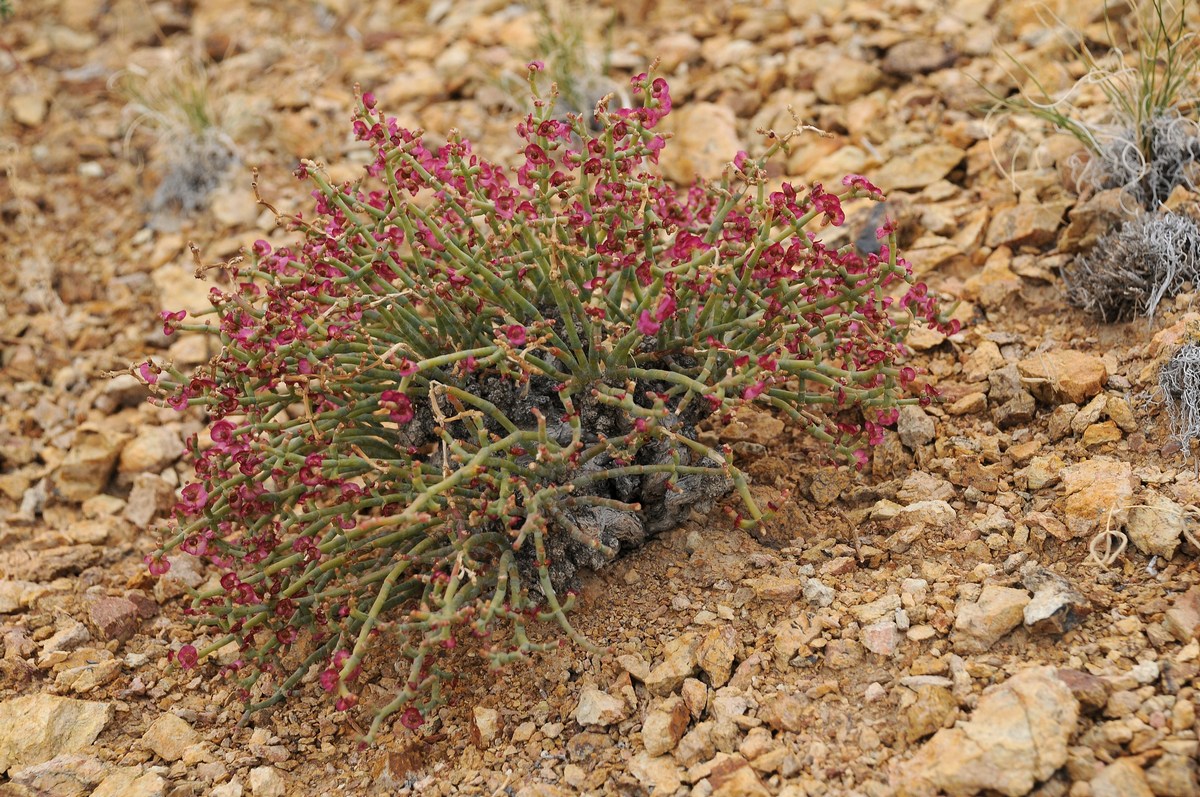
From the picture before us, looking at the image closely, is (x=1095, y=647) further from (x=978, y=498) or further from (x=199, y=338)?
(x=199, y=338)

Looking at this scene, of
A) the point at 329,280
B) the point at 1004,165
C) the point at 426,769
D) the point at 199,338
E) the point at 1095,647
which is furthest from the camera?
the point at 199,338

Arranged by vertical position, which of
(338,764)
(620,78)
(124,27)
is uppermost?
(124,27)

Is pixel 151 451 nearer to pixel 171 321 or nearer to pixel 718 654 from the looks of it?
pixel 171 321

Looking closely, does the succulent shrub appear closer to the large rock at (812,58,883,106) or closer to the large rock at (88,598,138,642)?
the large rock at (88,598,138,642)

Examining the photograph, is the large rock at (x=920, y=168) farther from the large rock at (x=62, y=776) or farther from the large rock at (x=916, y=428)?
the large rock at (x=62, y=776)

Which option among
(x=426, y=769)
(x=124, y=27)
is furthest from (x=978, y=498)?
(x=124, y=27)

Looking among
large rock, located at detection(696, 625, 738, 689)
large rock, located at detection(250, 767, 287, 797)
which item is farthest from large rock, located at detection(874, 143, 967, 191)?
large rock, located at detection(250, 767, 287, 797)

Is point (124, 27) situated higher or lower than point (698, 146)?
higher

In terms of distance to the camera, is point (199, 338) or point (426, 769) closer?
point (426, 769)
